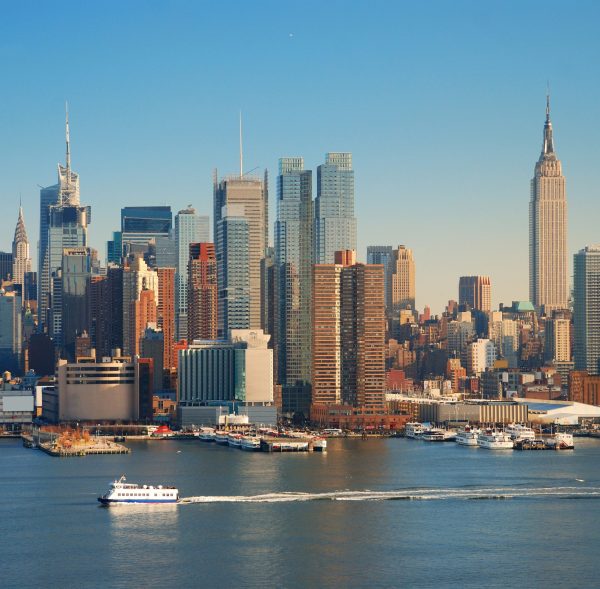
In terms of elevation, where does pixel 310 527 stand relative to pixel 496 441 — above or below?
below

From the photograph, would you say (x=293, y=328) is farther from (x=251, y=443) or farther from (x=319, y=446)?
(x=319, y=446)

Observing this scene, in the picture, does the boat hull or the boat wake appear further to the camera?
the boat wake

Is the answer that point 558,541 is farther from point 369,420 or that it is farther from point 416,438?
point 369,420

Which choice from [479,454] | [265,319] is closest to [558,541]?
[479,454]

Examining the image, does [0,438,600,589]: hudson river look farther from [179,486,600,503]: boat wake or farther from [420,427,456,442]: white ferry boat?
[420,427,456,442]: white ferry boat

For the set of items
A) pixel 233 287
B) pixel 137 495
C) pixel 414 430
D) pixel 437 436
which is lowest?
pixel 437 436

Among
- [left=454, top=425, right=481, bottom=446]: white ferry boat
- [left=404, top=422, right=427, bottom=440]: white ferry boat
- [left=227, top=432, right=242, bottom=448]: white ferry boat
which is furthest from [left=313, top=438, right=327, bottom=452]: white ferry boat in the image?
[left=404, top=422, right=427, bottom=440]: white ferry boat

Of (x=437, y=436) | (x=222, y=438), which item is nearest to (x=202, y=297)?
(x=222, y=438)
